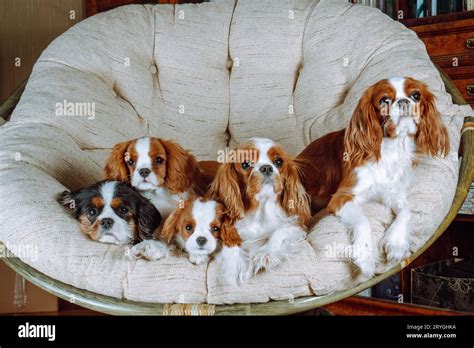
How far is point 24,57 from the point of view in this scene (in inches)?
106

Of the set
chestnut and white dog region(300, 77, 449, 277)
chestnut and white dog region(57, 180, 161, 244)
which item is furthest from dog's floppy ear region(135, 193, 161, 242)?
chestnut and white dog region(300, 77, 449, 277)

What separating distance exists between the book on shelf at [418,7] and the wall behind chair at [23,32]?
4.11 feet

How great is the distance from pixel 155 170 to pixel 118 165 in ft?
0.32

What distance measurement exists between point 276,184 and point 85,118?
0.73m

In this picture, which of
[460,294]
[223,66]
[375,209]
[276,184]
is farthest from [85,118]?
[460,294]

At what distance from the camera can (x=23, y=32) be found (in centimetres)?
268

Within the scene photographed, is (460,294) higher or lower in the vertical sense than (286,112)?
lower

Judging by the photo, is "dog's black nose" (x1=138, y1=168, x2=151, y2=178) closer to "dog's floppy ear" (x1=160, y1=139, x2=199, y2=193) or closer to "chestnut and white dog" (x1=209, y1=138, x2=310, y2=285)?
"dog's floppy ear" (x1=160, y1=139, x2=199, y2=193)

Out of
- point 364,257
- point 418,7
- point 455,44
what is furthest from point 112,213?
point 418,7

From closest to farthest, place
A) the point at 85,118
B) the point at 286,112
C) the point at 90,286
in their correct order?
the point at 90,286, the point at 85,118, the point at 286,112

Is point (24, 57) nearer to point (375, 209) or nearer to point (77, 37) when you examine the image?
point (77, 37)

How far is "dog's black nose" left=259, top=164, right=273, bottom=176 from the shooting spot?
1538mm

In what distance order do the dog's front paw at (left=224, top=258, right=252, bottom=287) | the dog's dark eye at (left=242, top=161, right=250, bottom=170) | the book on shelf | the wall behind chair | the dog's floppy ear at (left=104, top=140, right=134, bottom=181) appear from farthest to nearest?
the wall behind chair → the book on shelf → the dog's floppy ear at (left=104, top=140, right=134, bottom=181) → the dog's dark eye at (left=242, top=161, right=250, bottom=170) → the dog's front paw at (left=224, top=258, right=252, bottom=287)

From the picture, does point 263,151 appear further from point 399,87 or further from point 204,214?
point 399,87
